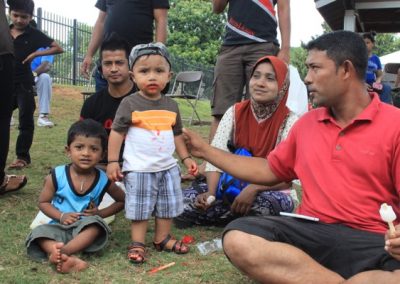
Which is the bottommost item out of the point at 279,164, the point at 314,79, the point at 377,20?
the point at 279,164

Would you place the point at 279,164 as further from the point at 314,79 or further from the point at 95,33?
the point at 95,33

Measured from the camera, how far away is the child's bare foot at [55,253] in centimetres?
292

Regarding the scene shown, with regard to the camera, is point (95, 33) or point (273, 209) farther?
point (95, 33)

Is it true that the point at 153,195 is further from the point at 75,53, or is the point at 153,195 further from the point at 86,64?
the point at 75,53

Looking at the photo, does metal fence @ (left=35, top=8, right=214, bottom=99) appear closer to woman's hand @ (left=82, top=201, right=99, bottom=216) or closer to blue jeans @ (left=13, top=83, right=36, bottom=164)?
blue jeans @ (left=13, top=83, right=36, bottom=164)

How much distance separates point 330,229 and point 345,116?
56 cm

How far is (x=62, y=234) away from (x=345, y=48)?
186cm

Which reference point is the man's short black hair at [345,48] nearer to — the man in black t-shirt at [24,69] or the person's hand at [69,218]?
the person's hand at [69,218]

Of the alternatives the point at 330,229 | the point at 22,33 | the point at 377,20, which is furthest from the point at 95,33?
the point at 377,20

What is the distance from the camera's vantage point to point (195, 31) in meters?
36.2

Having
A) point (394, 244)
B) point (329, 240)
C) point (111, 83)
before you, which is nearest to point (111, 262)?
point (329, 240)

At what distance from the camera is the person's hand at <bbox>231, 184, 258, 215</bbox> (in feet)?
12.0

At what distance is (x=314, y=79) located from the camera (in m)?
2.72

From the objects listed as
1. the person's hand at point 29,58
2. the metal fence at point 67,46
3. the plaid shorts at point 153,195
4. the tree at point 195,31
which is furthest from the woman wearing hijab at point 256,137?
the tree at point 195,31
